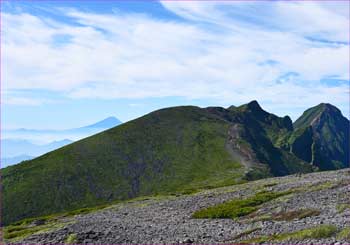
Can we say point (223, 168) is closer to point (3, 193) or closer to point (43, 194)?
point (43, 194)

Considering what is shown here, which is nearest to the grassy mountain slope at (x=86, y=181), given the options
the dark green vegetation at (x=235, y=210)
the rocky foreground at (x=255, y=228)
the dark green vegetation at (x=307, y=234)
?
the dark green vegetation at (x=235, y=210)

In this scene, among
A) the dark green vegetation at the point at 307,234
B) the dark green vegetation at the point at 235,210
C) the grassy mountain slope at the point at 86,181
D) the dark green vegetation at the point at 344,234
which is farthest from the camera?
the grassy mountain slope at the point at 86,181

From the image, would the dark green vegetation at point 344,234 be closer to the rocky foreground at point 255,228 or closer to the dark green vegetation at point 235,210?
the rocky foreground at point 255,228

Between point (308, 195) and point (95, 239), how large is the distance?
31.0 metres

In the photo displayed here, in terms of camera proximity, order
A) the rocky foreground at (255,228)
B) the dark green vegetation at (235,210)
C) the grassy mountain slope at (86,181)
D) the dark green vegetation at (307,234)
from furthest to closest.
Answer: the grassy mountain slope at (86,181), the dark green vegetation at (235,210), the rocky foreground at (255,228), the dark green vegetation at (307,234)

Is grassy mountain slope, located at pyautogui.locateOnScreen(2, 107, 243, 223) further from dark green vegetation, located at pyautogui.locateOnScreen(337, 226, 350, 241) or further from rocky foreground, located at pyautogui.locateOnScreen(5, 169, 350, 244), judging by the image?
dark green vegetation, located at pyautogui.locateOnScreen(337, 226, 350, 241)


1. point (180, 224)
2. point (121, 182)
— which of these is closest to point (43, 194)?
point (121, 182)

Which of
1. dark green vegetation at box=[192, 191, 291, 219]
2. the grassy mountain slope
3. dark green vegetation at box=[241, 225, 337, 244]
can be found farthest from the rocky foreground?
the grassy mountain slope

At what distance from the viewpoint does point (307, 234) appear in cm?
3231

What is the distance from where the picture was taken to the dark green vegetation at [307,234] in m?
31.8

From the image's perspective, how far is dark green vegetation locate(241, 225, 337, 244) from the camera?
104ft

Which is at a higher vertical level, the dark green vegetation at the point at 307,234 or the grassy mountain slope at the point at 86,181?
the grassy mountain slope at the point at 86,181

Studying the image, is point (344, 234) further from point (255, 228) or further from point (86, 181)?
point (86, 181)

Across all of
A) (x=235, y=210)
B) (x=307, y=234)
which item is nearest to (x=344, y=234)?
(x=307, y=234)
